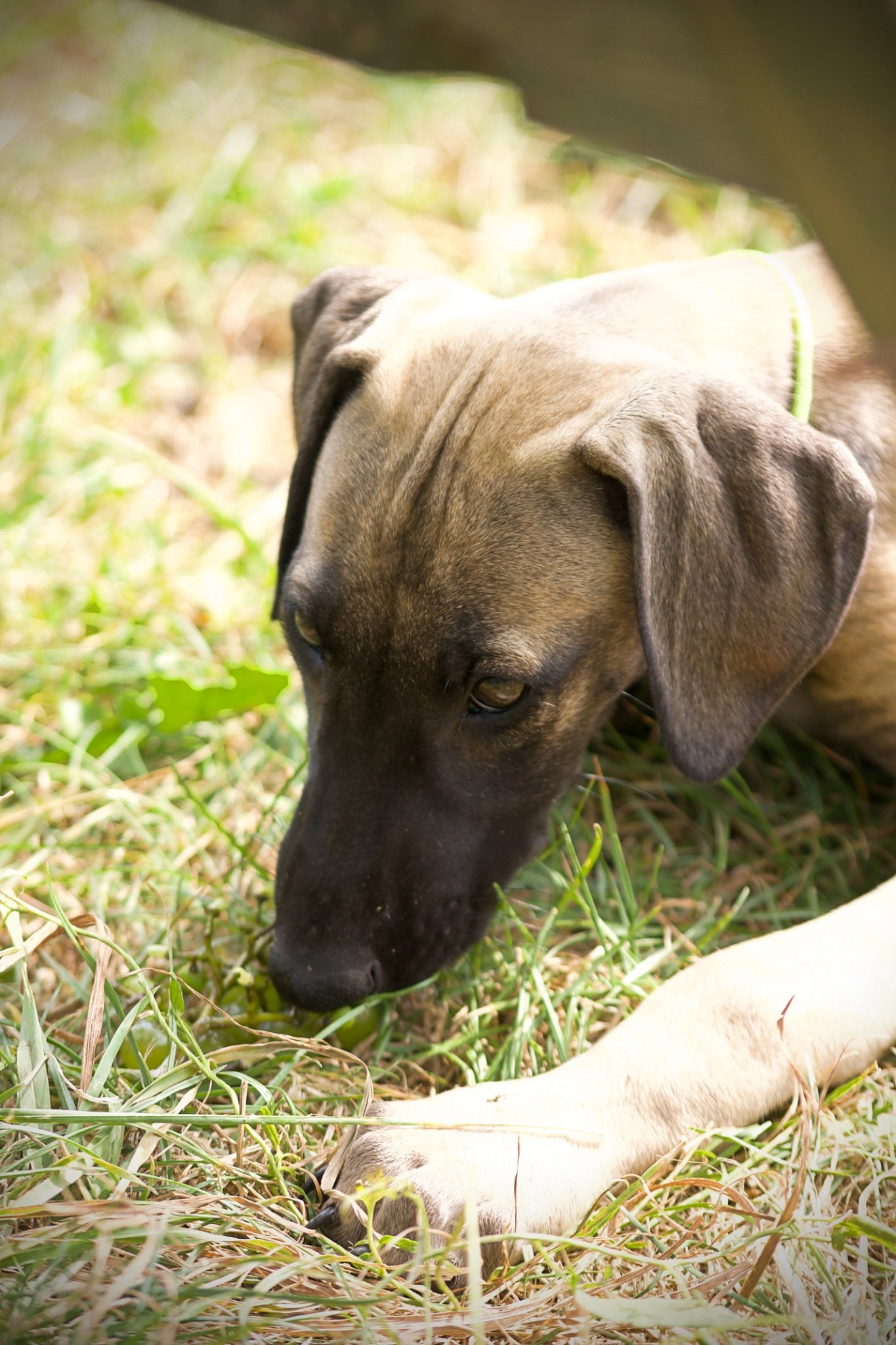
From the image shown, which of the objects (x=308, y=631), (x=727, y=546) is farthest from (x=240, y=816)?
(x=727, y=546)

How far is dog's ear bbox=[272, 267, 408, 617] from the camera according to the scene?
10.1 ft

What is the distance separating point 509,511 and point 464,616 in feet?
0.88

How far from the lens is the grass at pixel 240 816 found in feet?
7.20

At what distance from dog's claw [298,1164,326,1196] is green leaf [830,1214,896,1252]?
3.41 feet

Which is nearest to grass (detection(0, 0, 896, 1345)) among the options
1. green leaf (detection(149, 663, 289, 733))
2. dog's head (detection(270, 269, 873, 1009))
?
green leaf (detection(149, 663, 289, 733))

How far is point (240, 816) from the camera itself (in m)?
3.67

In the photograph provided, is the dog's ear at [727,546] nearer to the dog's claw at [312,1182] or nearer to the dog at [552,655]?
the dog at [552,655]

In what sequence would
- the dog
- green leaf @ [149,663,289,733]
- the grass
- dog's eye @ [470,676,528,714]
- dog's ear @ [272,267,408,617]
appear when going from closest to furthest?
the grass → the dog → dog's eye @ [470,676,528,714] → dog's ear @ [272,267,408,617] → green leaf @ [149,663,289,733]

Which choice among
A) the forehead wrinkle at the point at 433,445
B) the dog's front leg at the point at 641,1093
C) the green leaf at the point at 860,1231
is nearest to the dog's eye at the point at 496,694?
the forehead wrinkle at the point at 433,445

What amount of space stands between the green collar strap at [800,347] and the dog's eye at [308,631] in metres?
1.35

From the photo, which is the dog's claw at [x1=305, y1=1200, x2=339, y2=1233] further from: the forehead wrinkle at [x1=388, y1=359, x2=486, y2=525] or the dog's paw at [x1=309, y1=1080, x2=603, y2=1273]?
the forehead wrinkle at [x1=388, y1=359, x2=486, y2=525]

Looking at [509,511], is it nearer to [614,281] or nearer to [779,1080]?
[614,281]

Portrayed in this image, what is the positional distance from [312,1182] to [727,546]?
165 cm

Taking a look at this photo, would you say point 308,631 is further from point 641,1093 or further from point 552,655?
point 641,1093
